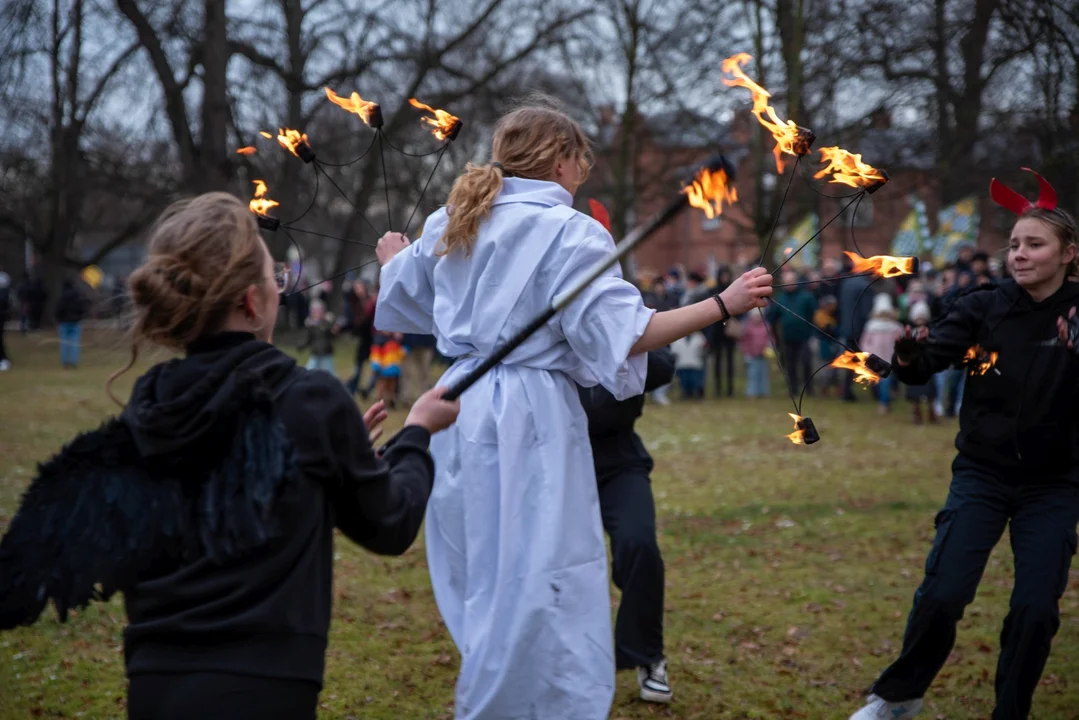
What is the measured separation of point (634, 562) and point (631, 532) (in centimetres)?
13

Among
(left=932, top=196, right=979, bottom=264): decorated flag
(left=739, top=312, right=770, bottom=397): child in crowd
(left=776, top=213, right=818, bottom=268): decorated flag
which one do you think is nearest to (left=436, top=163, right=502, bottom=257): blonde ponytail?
(left=739, top=312, right=770, bottom=397): child in crowd

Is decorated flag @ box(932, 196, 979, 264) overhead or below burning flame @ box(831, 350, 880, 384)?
overhead

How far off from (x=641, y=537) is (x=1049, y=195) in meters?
2.08

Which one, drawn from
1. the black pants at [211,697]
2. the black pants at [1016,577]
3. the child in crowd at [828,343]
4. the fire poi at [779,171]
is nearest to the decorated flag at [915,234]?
the child in crowd at [828,343]

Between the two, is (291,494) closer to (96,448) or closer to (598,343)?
(96,448)

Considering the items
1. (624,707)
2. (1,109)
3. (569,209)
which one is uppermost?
(1,109)

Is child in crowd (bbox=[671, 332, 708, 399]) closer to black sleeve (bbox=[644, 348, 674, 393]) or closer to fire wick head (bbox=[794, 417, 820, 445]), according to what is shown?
black sleeve (bbox=[644, 348, 674, 393])

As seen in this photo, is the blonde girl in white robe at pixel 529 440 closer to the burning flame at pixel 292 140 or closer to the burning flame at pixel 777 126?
the burning flame at pixel 777 126

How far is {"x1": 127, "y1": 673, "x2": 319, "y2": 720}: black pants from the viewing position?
2.10 metres

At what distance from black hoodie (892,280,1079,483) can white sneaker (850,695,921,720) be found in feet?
3.11

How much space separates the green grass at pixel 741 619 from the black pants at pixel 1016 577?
79 cm

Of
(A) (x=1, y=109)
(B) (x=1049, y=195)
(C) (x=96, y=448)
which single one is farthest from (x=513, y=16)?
(C) (x=96, y=448)

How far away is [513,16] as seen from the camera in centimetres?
2344

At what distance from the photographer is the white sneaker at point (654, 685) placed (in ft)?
15.8
